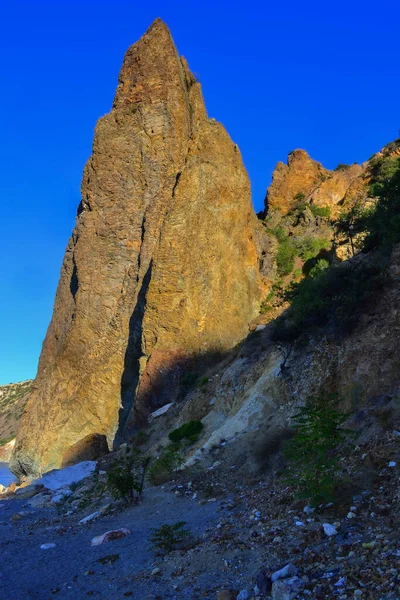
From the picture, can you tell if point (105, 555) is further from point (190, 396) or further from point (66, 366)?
point (66, 366)

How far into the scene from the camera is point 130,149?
124 feet

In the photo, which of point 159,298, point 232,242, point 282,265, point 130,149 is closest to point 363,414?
point 159,298

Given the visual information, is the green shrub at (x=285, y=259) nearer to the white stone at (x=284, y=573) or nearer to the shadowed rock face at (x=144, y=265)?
the shadowed rock face at (x=144, y=265)

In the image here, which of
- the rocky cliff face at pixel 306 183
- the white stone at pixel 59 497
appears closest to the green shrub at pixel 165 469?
the white stone at pixel 59 497

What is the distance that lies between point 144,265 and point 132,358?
7.27 m

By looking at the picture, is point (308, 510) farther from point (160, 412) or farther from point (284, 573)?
point (160, 412)

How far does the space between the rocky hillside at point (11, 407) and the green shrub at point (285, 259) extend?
4940 cm

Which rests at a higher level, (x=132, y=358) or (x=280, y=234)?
(x=280, y=234)

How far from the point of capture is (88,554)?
848 cm

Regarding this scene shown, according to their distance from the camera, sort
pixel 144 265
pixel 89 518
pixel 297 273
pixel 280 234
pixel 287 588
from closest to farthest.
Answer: pixel 287 588, pixel 89 518, pixel 144 265, pixel 297 273, pixel 280 234

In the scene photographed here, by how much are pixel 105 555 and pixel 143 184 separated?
108 feet

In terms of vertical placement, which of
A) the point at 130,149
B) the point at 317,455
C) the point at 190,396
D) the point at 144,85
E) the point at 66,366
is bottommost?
the point at 317,455

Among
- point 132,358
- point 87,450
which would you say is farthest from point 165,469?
point 132,358

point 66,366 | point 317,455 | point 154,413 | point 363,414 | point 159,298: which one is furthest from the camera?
point 66,366
